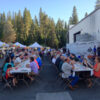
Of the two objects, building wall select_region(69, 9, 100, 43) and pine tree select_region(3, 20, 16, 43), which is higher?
pine tree select_region(3, 20, 16, 43)

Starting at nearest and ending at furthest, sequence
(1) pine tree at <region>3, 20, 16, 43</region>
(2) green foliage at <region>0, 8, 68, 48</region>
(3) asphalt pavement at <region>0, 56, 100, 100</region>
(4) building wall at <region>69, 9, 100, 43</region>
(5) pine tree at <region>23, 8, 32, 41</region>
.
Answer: (3) asphalt pavement at <region>0, 56, 100, 100</region> < (4) building wall at <region>69, 9, 100, 43</region> < (2) green foliage at <region>0, 8, 68, 48</region> < (1) pine tree at <region>3, 20, 16, 43</region> < (5) pine tree at <region>23, 8, 32, 41</region>

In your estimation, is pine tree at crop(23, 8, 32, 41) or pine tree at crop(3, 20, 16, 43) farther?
pine tree at crop(23, 8, 32, 41)

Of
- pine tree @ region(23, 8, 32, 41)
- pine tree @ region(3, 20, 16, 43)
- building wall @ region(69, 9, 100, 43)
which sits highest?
pine tree @ region(23, 8, 32, 41)

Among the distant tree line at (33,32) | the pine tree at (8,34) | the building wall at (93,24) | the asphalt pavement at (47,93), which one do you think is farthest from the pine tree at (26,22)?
the asphalt pavement at (47,93)

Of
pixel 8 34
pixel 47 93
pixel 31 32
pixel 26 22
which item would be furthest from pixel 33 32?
pixel 47 93

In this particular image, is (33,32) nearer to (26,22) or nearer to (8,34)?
(26,22)

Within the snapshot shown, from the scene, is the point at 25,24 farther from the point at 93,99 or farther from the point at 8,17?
the point at 93,99

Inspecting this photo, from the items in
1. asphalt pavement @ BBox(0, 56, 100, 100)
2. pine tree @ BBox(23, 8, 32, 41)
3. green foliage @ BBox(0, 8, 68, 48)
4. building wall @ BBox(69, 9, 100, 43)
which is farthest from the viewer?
pine tree @ BBox(23, 8, 32, 41)

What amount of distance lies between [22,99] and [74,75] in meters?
2.18

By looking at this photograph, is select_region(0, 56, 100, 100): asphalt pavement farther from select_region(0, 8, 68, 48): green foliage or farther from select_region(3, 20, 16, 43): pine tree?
select_region(3, 20, 16, 43): pine tree

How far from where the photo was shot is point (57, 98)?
451cm

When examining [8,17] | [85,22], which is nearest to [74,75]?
[85,22]

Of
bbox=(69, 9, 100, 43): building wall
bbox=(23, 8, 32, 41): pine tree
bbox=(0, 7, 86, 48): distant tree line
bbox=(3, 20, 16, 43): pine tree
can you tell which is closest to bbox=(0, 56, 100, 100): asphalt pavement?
bbox=(69, 9, 100, 43): building wall

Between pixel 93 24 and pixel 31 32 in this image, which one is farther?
pixel 31 32
